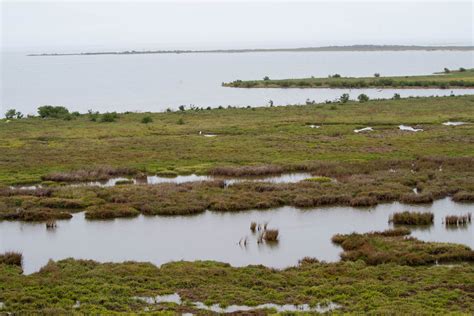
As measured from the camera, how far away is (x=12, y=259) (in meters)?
21.6

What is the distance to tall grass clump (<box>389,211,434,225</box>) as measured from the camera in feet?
87.6

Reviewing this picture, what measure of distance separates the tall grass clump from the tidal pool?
1.15 ft

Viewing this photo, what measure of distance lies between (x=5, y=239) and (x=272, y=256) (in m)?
10.6

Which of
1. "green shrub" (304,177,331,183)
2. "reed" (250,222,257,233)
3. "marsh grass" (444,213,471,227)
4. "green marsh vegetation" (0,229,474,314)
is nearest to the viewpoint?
"green marsh vegetation" (0,229,474,314)

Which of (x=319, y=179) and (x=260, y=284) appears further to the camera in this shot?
(x=319, y=179)

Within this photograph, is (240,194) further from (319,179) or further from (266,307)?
(266,307)

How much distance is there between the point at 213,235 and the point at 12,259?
7.59m

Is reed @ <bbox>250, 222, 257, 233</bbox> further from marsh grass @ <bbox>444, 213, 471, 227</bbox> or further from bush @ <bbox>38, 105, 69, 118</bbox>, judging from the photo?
bush @ <bbox>38, 105, 69, 118</bbox>

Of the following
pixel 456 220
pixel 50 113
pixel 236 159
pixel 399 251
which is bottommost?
pixel 456 220

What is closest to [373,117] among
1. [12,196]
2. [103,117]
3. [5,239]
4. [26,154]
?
[103,117]

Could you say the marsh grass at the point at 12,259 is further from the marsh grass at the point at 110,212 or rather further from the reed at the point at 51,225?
the marsh grass at the point at 110,212

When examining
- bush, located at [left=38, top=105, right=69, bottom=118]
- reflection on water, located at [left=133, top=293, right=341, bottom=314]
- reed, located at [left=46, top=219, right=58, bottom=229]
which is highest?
bush, located at [left=38, top=105, right=69, bottom=118]

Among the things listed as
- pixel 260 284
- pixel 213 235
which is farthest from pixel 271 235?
pixel 260 284

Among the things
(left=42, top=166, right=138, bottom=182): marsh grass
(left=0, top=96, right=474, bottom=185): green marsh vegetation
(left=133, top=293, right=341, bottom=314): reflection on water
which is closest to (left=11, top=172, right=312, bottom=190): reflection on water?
(left=42, top=166, right=138, bottom=182): marsh grass
